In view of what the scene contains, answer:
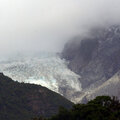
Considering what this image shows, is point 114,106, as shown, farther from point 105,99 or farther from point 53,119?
point 53,119

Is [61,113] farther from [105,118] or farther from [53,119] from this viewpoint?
[105,118]

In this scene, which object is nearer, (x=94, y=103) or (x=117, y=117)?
(x=117, y=117)

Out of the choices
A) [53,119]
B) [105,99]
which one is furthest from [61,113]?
[105,99]

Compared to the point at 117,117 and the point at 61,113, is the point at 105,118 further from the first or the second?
the point at 61,113

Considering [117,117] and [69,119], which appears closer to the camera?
[117,117]

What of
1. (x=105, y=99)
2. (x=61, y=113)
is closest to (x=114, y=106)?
(x=105, y=99)

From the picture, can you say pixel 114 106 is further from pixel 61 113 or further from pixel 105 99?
pixel 61 113

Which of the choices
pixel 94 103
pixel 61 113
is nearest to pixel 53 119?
pixel 61 113
